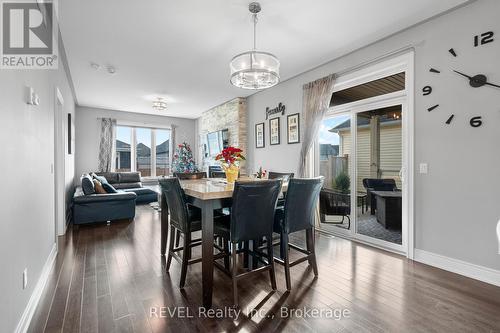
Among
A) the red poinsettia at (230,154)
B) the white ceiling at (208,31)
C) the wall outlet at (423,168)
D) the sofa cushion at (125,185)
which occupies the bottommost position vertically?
the sofa cushion at (125,185)

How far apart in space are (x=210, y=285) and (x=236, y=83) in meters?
2.18

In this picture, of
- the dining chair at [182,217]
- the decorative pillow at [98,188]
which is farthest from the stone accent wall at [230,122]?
the dining chair at [182,217]

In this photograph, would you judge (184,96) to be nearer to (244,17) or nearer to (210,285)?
(244,17)

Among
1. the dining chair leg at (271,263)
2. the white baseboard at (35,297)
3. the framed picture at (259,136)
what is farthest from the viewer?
the framed picture at (259,136)

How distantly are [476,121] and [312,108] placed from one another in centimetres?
211

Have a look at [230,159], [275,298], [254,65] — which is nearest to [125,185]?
[230,159]

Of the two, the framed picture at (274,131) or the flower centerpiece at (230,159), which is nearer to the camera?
the flower centerpiece at (230,159)

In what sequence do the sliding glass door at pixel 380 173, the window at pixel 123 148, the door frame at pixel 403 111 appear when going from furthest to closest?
the window at pixel 123 148, the sliding glass door at pixel 380 173, the door frame at pixel 403 111

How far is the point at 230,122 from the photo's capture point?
6273mm

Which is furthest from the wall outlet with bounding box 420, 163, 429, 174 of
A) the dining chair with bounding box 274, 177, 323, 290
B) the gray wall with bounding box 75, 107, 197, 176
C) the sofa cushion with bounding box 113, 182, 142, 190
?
the gray wall with bounding box 75, 107, 197, 176

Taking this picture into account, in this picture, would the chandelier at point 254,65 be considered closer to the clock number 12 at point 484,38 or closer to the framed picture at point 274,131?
the clock number 12 at point 484,38

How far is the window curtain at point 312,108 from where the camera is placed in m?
3.91

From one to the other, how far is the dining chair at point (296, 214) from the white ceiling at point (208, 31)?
1.84 m

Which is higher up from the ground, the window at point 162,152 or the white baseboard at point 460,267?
the window at point 162,152
